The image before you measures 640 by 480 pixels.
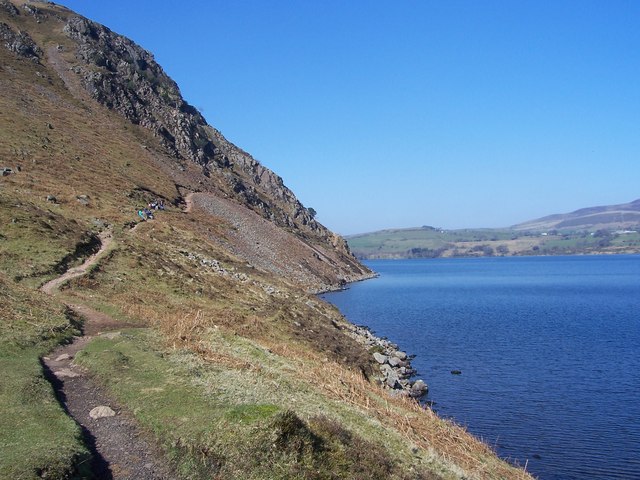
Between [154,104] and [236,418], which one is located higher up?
[154,104]

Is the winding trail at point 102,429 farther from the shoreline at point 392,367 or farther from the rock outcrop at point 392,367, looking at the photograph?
the rock outcrop at point 392,367

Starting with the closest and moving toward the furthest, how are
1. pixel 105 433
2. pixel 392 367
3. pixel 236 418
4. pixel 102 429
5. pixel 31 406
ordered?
pixel 236 418, pixel 105 433, pixel 102 429, pixel 31 406, pixel 392 367

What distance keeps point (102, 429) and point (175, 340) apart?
10.9 meters

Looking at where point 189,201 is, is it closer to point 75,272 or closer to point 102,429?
point 75,272

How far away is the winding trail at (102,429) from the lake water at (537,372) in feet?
75.1

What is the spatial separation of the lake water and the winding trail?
22892mm

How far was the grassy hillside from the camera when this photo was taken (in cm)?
1537

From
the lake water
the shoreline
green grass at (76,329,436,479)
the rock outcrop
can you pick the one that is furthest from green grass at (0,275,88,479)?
the lake water

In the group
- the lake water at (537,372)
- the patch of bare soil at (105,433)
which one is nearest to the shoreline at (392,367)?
the lake water at (537,372)

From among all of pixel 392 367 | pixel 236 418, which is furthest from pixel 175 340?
pixel 392 367

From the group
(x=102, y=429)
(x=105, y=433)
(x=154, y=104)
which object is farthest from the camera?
(x=154, y=104)

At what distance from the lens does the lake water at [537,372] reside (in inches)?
1275

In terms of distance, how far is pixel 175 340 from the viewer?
27.7 meters

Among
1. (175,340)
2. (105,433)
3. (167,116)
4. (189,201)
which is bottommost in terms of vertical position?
(105,433)
